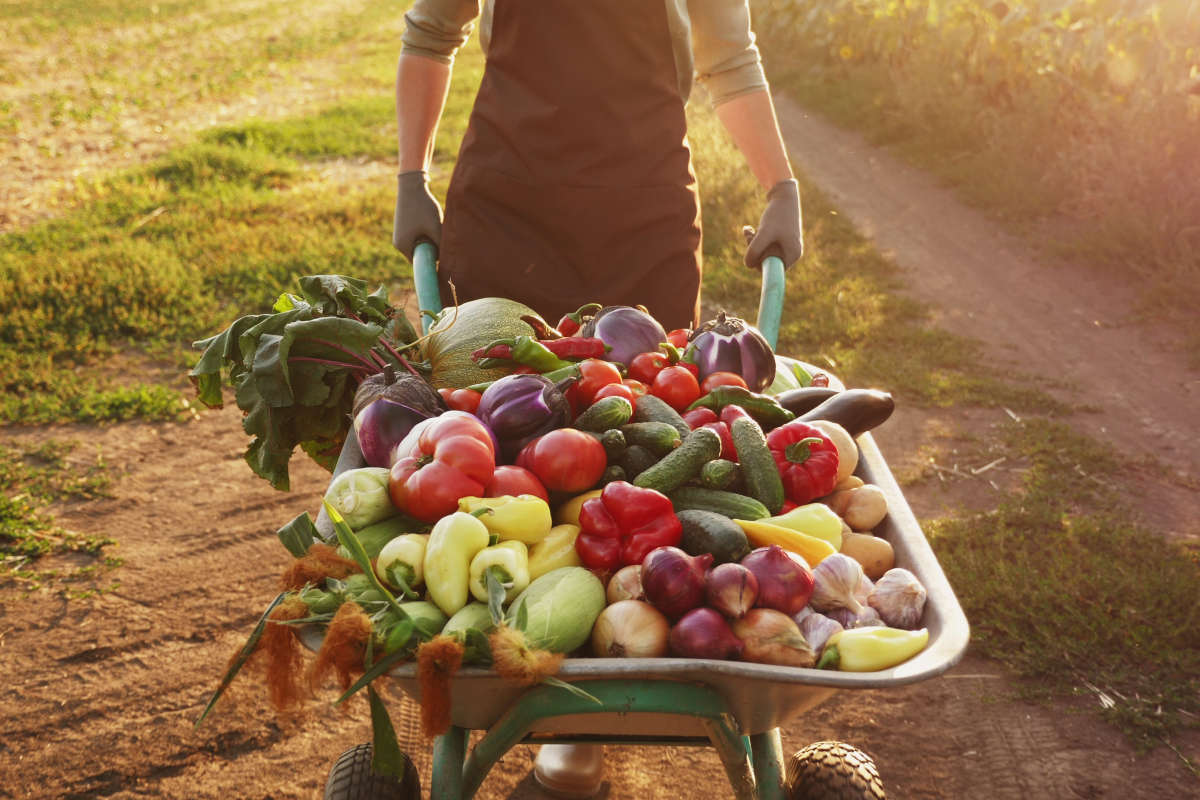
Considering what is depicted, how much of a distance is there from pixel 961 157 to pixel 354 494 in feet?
28.0

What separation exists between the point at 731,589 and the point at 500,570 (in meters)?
0.38

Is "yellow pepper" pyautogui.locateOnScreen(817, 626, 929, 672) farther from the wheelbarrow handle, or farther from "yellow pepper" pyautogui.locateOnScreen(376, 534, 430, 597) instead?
the wheelbarrow handle

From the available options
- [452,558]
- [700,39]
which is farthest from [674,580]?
[700,39]

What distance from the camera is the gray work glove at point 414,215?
317cm

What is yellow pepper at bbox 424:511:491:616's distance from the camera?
5.55 feet

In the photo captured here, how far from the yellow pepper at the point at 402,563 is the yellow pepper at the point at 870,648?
2.22 ft

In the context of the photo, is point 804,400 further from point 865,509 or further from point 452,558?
point 452,558

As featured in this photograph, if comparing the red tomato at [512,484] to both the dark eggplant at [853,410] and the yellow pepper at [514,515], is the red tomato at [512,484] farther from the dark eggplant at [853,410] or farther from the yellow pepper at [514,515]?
the dark eggplant at [853,410]

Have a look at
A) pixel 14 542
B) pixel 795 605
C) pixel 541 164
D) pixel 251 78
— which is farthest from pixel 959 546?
pixel 251 78

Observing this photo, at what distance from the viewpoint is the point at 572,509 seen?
1.94 m

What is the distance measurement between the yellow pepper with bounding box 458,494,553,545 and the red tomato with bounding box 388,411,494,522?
41 mm

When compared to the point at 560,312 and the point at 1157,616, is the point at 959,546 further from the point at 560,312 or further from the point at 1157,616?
the point at 560,312

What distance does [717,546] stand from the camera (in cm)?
177

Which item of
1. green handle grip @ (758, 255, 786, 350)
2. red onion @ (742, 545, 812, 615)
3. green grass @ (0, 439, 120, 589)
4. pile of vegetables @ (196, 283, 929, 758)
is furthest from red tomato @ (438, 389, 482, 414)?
green grass @ (0, 439, 120, 589)
